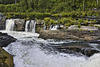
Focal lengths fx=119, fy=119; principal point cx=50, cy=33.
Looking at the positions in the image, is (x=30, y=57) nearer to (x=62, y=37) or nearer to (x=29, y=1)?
(x=62, y=37)

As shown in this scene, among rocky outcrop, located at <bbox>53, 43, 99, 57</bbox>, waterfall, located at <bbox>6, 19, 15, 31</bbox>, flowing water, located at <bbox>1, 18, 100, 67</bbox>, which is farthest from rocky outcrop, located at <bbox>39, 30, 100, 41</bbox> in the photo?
waterfall, located at <bbox>6, 19, 15, 31</bbox>

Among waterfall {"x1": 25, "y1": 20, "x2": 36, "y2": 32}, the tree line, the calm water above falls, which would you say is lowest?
the calm water above falls

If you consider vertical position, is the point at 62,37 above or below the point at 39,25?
below

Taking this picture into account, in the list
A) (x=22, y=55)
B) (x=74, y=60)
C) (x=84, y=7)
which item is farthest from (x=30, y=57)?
(x=84, y=7)

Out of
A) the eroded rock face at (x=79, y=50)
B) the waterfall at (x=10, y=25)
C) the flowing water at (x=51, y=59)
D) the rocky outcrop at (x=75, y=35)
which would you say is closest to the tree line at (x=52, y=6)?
the waterfall at (x=10, y=25)

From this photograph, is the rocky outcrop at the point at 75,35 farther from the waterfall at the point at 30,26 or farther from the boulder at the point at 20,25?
the boulder at the point at 20,25

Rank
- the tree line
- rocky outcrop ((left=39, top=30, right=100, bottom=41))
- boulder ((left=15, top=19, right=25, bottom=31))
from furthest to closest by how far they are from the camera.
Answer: the tree line, boulder ((left=15, top=19, right=25, bottom=31)), rocky outcrop ((left=39, top=30, right=100, bottom=41))

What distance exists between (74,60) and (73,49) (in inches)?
83.0

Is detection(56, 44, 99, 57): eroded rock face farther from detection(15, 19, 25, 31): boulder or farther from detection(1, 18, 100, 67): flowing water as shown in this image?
detection(15, 19, 25, 31): boulder

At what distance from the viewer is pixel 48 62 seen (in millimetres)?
9234

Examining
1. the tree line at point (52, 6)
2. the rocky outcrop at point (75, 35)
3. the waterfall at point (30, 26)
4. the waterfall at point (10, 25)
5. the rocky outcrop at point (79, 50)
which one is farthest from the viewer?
the tree line at point (52, 6)

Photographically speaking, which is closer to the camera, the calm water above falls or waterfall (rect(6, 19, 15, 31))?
the calm water above falls

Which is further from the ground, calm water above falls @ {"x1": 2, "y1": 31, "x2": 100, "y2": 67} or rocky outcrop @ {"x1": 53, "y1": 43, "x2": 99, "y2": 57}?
rocky outcrop @ {"x1": 53, "y1": 43, "x2": 99, "y2": 57}

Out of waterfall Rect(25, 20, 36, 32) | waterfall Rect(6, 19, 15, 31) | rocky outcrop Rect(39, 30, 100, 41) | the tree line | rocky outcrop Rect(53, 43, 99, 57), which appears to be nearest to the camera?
rocky outcrop Rect(53, 43, 99, 57)
